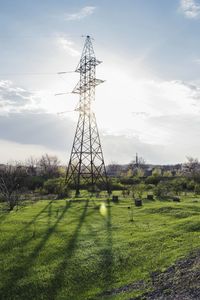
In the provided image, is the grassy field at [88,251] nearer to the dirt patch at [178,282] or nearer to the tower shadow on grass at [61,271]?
the tower shadow on grass at [61,271]

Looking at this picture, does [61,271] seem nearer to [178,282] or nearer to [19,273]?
[19,273]

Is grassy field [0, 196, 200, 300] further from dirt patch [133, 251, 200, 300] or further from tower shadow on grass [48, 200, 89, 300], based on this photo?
dirt patch [133, 251, 200, 300]

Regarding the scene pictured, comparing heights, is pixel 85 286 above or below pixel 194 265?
below

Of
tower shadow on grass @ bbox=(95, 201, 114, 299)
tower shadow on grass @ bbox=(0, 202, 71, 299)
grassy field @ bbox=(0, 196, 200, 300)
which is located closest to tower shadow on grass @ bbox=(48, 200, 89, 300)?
grassy field @ bbox=(0, 196, 200, 300)

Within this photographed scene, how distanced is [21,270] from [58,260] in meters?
1.69

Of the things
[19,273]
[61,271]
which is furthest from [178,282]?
[19,273]

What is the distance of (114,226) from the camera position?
19766 mm

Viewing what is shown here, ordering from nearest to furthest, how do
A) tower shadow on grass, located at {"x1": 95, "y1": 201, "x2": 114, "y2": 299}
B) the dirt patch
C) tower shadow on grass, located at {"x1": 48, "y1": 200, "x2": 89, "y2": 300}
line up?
the dirt patch < tower shadow on grass, located at {"x1": 95, "y1": 201, "x2": 114, "y2": 299} < tower shadow on grass, located at {"x1": 48, "y1": 200, "x2": 89, "y2": 300}

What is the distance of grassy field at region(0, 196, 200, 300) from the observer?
12.3 metres

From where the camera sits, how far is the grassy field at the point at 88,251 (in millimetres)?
12273

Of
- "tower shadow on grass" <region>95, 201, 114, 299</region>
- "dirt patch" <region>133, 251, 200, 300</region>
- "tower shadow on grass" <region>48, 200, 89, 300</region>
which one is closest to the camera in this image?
"dirt patch" <region>133, 251, 200, 300</region>

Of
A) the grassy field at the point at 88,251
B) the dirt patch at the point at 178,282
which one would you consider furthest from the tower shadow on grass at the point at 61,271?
the dirt patch at the point at 178,282

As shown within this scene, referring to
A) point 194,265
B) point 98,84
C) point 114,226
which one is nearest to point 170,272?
point 194,265

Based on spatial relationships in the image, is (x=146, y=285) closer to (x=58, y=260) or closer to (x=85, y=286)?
(x=85, y=286)
